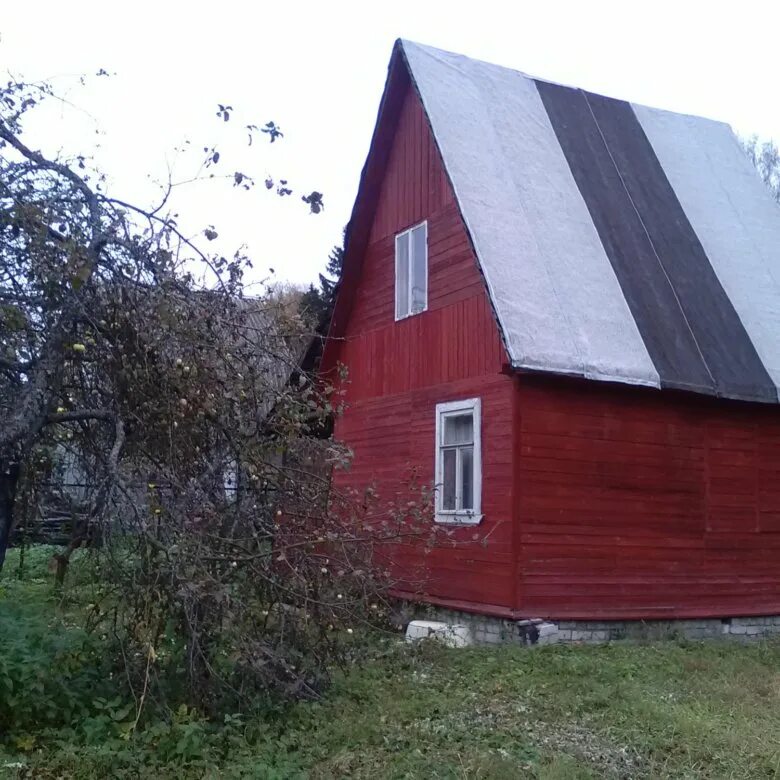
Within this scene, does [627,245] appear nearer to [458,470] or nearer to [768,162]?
[458,470]

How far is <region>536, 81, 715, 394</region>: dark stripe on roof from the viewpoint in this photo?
11.1m

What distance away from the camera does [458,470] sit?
1142 centimetres

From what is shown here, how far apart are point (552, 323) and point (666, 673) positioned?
12.7 feet

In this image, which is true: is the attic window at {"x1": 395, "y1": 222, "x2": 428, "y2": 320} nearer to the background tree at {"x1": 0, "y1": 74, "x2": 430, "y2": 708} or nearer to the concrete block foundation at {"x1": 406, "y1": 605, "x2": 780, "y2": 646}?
the concrete block foundation at {"x1": 406, "y1": 605, "x2": 780, "y2": 646}

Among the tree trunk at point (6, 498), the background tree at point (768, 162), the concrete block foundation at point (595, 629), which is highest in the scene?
the background tree at point (768, 162)

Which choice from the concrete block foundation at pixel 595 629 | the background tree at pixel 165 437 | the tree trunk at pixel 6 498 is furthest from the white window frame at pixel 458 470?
the tree trunk at pixel 6 498

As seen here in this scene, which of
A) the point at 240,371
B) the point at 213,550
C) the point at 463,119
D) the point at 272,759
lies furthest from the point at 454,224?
the point at 272,759

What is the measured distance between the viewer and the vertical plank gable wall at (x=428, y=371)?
1062 cm

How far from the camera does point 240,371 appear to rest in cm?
660

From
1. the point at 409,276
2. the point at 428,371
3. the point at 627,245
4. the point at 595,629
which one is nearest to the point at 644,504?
the point at 595,629

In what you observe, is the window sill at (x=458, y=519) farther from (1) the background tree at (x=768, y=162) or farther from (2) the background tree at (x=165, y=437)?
(1) the background tree at (x=768, y=162)

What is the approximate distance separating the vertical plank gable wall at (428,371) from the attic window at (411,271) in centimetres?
14

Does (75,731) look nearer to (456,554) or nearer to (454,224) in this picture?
(456,554)

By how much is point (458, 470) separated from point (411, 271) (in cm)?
296
